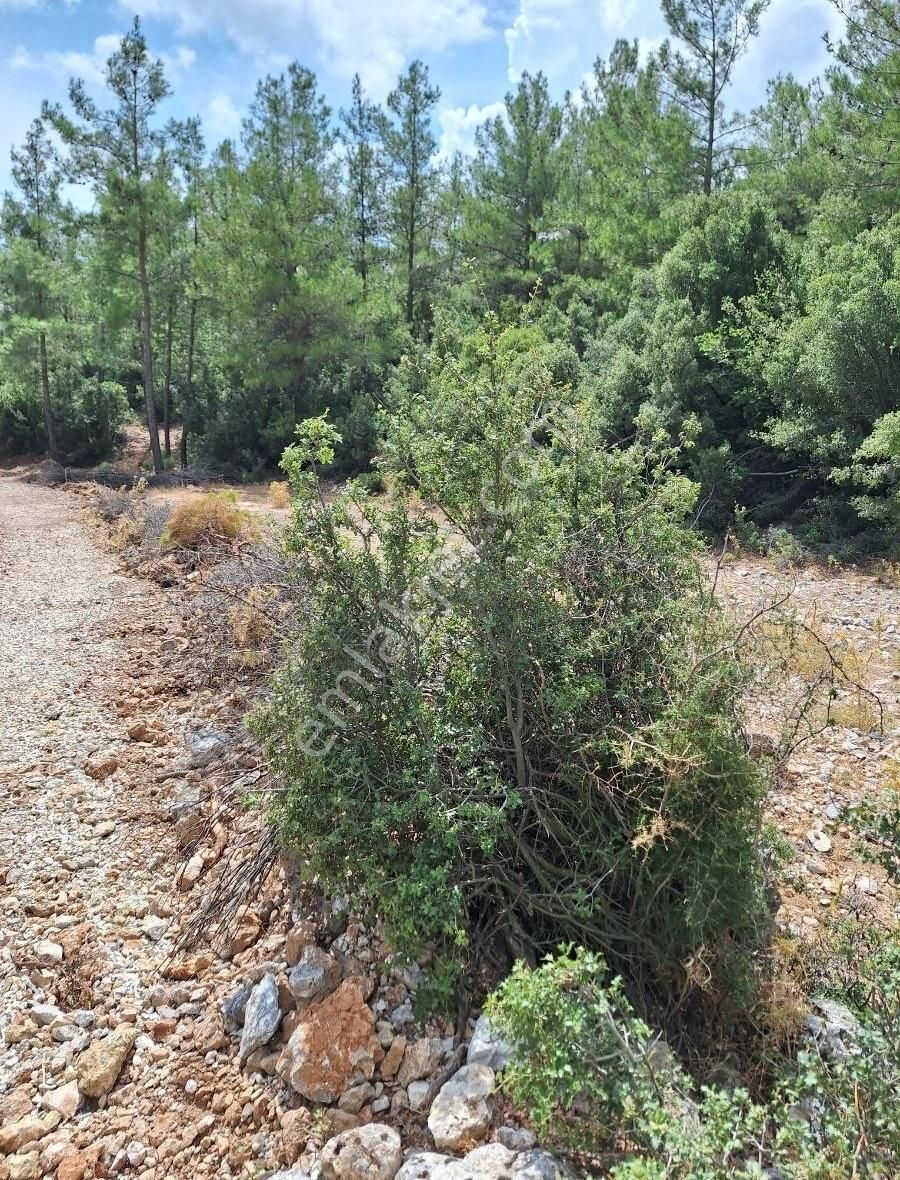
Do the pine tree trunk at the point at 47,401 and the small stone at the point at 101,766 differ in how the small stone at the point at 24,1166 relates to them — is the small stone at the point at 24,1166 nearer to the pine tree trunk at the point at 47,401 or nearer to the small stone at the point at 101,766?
the small stone at the point at 101,766

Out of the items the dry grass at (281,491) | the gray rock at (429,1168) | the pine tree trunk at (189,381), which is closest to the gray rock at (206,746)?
the dry grass at (281,491)

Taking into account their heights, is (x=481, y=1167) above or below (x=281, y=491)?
below

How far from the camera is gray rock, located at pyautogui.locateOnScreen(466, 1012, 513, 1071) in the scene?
2.05 m

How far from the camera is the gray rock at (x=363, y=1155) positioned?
1.86 meters

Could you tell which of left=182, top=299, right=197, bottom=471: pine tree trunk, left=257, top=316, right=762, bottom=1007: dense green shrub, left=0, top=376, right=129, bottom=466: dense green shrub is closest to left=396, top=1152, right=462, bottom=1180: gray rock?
left=257, top=316, right=762, bottom=1007: dense green shrub

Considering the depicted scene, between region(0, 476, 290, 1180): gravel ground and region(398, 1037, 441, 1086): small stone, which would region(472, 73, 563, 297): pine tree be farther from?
region(398, 1037, 441, 1086): small stone

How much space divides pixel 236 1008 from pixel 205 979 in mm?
225

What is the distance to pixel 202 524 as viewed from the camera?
24.5ft

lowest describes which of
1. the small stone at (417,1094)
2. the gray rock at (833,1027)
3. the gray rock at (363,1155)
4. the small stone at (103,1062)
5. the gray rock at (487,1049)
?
the small stone at (103,1062)

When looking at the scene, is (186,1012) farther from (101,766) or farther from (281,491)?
(281,491)

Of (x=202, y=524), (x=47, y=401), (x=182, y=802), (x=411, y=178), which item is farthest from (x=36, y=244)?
(x=182, y=802)

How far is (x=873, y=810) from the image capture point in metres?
2.30

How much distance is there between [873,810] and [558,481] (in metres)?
1.55

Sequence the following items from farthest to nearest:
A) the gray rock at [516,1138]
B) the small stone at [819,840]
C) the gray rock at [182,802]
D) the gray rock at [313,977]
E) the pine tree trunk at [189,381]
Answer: the pine tree trunk at [189,381]
the gray rock at [182,802]
the small stone at [819,840]
the gray rock at [313,977]
the gray rock at [516,1138]
